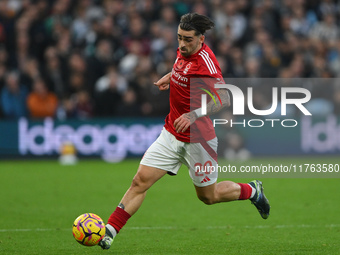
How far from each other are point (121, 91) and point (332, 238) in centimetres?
945

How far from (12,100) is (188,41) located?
32.2 feet

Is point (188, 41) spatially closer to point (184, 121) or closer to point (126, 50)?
point (184, 121)

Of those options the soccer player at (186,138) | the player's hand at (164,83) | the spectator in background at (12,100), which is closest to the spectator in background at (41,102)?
the spectator in background at (12,100)

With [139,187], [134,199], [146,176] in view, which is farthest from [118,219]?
[146,176]

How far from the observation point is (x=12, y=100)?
16016 millimetres

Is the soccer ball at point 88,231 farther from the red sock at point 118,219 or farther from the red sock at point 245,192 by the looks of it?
the red sock at point 245,192

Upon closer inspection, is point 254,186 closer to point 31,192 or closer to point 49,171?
point 31,192

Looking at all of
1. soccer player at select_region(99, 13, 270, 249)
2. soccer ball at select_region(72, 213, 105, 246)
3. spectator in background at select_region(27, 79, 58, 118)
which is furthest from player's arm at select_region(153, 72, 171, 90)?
spectator in background at select_region(27, 79, 58, 118)

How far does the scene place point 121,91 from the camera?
53.8 feet

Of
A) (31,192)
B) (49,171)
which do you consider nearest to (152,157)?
(31,192)

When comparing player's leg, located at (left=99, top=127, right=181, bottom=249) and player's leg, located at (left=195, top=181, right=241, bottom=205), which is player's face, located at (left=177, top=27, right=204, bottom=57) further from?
player's leg, located at (left=195, top=181, right=241, bottom=205)

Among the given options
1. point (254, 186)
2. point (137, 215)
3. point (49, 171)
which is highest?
point (254, 186)

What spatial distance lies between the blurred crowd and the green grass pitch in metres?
2.26

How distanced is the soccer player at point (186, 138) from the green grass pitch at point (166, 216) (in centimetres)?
55
